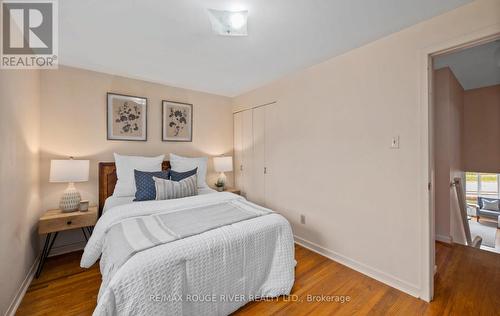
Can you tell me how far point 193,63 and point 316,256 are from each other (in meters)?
2.82

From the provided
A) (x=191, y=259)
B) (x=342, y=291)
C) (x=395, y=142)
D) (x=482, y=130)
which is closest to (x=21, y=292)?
(x=191, y=259)

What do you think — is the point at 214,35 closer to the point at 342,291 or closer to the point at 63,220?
the point at 63,220

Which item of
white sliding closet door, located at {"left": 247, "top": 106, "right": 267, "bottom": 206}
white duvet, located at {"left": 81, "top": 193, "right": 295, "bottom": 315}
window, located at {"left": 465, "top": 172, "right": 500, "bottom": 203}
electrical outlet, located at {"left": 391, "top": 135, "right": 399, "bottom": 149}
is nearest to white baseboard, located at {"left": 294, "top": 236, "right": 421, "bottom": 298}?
white duvet, located at {"left": 81, "top": 193, "right": 295, "bottom": 315}

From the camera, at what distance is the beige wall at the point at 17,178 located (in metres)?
1.43

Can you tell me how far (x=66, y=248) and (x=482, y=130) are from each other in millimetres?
6495

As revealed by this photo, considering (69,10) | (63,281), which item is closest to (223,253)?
(63,281)

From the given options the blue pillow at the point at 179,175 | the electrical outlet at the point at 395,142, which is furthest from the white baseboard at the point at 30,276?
the electrical outlet at the point at 395,142

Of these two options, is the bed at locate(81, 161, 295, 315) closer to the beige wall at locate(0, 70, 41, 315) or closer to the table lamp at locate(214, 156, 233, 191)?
the beige wall at locate(0, 70, 41, 315)

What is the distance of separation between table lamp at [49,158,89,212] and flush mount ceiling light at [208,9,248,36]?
83.4 inches

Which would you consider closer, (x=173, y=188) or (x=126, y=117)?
(x=173, y=188)

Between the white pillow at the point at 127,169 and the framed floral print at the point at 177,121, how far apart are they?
2.02 ft

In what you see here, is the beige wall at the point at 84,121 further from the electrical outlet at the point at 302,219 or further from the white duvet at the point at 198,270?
the electrical outlet at the point at 302,219

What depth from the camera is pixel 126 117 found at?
287 centimetres

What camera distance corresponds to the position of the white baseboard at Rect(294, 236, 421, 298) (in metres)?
1.78
